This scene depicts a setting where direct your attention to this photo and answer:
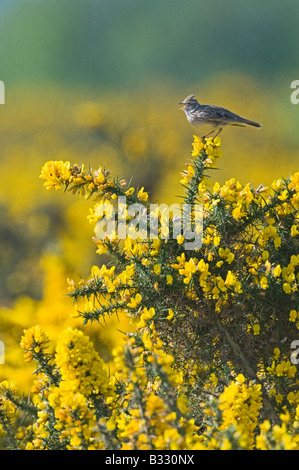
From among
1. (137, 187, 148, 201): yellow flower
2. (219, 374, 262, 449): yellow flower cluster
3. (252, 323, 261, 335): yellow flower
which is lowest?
(219, 374, 262, 449): yellow flower cluster

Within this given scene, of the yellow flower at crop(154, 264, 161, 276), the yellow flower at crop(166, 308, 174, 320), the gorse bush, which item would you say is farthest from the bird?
the yellow flower at crop(166, 308, 174, 320)

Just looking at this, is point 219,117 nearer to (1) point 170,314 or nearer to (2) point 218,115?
(2) point 218,115

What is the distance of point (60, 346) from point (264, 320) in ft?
2.51

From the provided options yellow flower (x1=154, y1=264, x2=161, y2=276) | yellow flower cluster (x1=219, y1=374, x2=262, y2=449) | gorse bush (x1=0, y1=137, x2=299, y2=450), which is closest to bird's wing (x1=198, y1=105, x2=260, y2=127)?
gorse bush (x1=0, y1=137, x2=299, y2=450)

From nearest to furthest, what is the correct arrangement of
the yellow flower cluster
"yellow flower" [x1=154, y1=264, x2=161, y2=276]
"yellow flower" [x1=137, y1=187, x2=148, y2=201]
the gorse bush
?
the yellow flower cluster → the gorse bush → "yellow flower" [x1=154, y1=264, x2=161, y2=276] → "yellow flower" [x1=137, y1=187, x2=148, y2=201]

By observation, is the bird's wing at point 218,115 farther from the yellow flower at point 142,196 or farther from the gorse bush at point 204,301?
the yellow flower at point 142,196

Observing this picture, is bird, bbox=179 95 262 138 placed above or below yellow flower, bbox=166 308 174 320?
above

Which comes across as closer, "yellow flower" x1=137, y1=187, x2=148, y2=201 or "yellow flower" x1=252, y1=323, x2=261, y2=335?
"yellow flower" x1=252, y1=323, x2=261, y2=335

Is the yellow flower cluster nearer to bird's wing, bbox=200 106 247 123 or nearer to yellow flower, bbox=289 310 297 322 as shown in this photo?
yellow flower, bbox=289 310 297 322

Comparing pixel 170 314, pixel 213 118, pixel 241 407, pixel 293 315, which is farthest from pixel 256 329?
pixel 213 118

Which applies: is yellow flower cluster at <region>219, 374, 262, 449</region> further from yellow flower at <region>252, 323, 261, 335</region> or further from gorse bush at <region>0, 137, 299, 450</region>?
yellow flower at <region>252, 323, 261, 335</region>

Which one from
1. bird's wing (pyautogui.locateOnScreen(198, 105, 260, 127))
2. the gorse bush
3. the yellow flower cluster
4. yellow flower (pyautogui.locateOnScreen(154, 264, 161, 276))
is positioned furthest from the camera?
bird's wing (pyautogui.locateOnScreen(198, 105, 260, 127))

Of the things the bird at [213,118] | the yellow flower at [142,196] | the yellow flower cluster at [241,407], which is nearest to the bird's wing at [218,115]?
the bird at [213,118]

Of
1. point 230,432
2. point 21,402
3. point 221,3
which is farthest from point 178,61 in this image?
point 230,432
